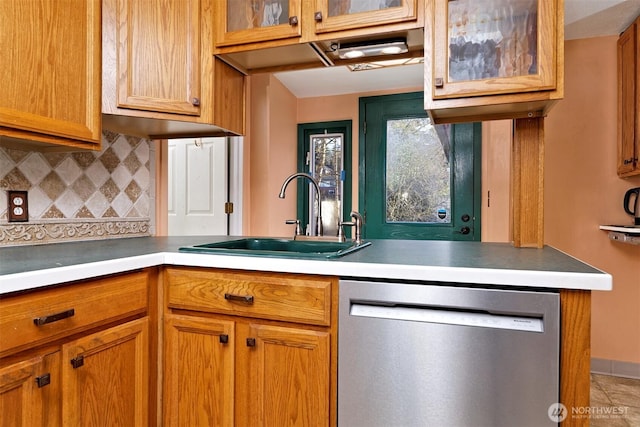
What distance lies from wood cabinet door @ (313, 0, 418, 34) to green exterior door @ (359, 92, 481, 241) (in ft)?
6.31

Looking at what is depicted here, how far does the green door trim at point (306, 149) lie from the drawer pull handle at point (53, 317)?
9.03 feet

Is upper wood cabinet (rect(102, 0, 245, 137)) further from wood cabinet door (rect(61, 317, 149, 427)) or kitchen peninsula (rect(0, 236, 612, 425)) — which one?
wood cabinet door (rect(61, 317, 149, 427))

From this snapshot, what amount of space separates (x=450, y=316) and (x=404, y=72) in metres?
2.61

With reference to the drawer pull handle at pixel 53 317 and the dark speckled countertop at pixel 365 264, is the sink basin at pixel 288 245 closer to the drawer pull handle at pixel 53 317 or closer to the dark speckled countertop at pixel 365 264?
the dark speckled countertop at pixel 365 264

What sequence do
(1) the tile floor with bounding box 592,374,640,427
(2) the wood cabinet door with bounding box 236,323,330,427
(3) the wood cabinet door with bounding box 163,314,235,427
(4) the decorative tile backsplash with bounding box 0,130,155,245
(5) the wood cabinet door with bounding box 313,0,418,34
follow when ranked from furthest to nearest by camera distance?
(1) the tile floor with bounding box 592,374,640,427, (4) the decorative tile backsplash with bounding box 0,130,155,245, (5) the wood cabinet door with bounding box 313,0,418,34, (3) the wood cabinet door with bounding box 163,314,235,427, (2) the wood cabinet door with bounding box 236,323,330,427

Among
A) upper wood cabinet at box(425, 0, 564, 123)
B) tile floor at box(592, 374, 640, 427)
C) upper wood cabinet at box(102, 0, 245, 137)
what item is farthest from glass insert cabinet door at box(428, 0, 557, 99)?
tile floor at box(592, 374, 640, 427)

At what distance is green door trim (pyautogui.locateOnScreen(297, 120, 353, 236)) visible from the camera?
366 cm

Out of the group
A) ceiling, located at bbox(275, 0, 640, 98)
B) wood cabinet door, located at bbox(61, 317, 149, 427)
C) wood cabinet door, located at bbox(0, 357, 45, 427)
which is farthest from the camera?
ceiling, located at bbox(275, 0, 640, 98)

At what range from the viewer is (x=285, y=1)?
5.10 ft

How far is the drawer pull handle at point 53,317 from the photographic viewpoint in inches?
38.0

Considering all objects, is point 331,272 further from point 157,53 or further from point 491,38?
point 157,53

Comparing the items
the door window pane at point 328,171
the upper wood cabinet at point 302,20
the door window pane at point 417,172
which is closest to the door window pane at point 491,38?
the upper wood cabinet at point 302,20

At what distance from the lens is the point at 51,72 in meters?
1.31

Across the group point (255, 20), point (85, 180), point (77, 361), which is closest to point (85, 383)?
point (77, 361)
